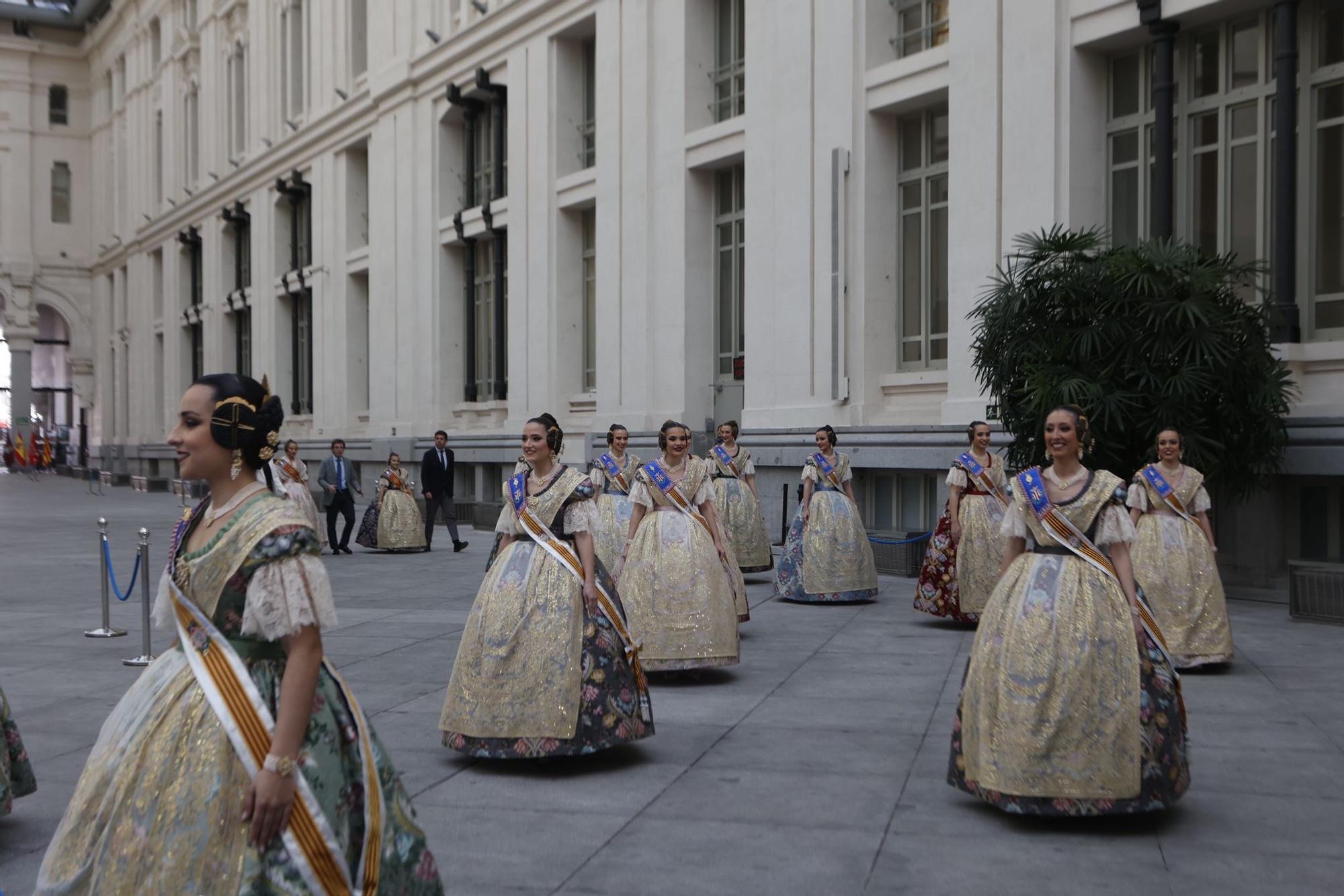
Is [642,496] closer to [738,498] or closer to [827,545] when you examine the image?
[827,545]

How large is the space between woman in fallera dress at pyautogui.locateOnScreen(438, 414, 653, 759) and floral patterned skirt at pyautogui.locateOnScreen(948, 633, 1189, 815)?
1848 mm

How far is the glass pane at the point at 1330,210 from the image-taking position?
41.7ft

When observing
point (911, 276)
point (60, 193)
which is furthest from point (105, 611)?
point (60, 193)

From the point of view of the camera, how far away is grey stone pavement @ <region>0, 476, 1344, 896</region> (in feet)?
16.6

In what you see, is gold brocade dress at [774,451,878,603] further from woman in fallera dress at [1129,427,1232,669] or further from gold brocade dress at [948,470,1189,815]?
gold brocade dress at [948,470,1189,815]

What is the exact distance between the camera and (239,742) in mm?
3297

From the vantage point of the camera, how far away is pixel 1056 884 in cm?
490

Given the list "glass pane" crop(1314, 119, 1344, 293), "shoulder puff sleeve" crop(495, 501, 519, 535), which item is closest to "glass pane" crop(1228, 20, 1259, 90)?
"glass pane" crop(1314, 119, 1344, 293)

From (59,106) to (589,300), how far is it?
4189 cm

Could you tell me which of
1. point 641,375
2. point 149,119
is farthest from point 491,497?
point 149,119

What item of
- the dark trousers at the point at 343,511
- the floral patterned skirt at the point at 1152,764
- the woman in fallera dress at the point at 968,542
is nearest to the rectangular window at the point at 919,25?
the woman in fallera dress at the point at 968,542

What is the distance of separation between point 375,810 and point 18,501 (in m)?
37.0

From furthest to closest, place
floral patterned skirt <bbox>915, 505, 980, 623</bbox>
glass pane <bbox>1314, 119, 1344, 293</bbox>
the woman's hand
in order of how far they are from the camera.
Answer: glass pane <bbox>1314, 119, 1344, 293</bbox> < floral patterned skirt <bbox>915, 505, 980, 623</bbox> < the woman's hand

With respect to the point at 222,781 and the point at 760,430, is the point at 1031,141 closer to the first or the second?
the point at 760,430
